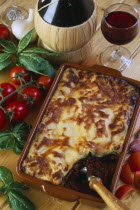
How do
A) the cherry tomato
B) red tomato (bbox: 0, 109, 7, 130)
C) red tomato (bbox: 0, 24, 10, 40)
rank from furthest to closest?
red tomato (bbox: 0, 24, 10, 40) → the cherry tomato → red tomato (bbox: 0, 109, 7, 130)

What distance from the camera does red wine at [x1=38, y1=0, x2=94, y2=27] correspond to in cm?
162

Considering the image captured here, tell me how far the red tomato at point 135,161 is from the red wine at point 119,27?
0.52 m

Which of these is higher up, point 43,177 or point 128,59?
point 43,177

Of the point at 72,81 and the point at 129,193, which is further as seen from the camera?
the point at 72,81

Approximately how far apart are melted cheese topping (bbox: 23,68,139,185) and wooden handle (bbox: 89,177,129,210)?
0.37 feet

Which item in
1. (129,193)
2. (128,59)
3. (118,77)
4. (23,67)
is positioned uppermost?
(23,67)

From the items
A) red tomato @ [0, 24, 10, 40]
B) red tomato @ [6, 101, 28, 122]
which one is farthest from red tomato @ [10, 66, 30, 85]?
red tomato @ [0, 24, 10, 40]

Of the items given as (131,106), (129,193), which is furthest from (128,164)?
(131,106)

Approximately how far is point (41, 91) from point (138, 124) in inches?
18.6

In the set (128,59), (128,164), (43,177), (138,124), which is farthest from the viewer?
(128,59)

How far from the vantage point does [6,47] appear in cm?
176

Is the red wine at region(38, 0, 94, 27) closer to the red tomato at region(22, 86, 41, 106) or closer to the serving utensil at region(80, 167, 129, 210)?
the red tomato at region(22, 86, 41, 106)

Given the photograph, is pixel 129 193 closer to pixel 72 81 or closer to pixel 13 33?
pixel 72 81

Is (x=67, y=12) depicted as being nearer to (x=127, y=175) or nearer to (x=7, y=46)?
(x=7, y=46)
